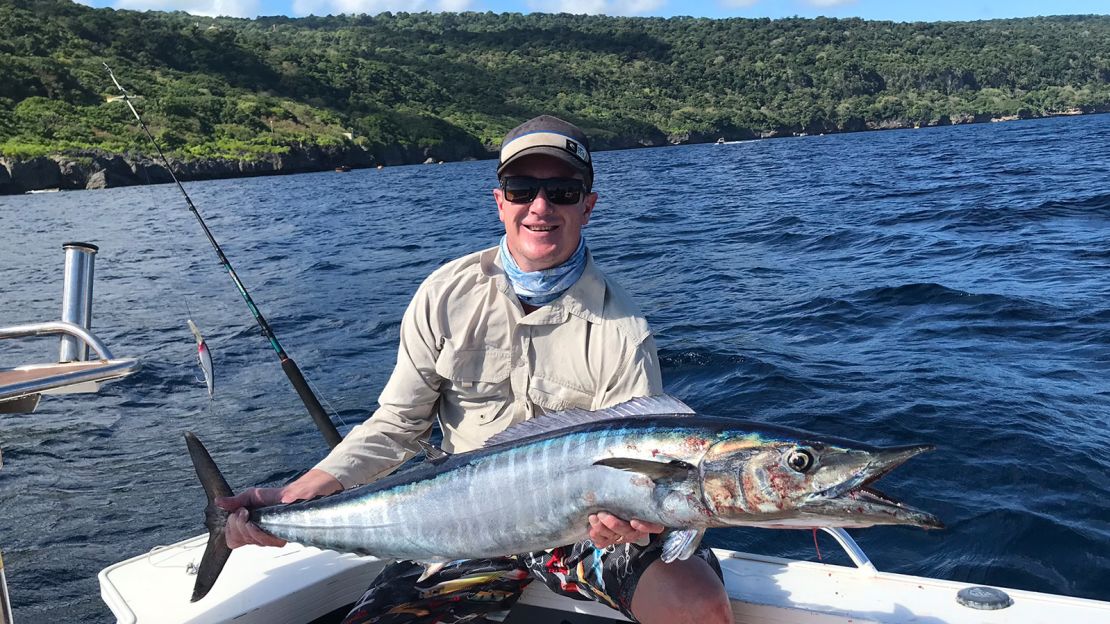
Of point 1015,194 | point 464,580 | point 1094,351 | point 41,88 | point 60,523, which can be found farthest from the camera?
point 41,88

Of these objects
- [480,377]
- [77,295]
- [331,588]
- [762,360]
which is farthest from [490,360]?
[762,360]

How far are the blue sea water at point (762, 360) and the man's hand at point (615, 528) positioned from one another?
2.86 metres

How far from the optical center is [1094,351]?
7.32 metres

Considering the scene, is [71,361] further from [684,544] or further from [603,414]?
[684,544]

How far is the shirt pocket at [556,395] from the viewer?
10.3 ft

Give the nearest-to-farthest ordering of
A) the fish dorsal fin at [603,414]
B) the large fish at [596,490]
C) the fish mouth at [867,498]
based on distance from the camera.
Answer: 1. the fish mouth at [867,498]
2. the large fish at [596,490]
3. the fish dorsal fin at [603,414]

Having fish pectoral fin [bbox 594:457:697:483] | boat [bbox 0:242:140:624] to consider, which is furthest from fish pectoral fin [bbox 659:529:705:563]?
boat [bbox 0:242:140:624]

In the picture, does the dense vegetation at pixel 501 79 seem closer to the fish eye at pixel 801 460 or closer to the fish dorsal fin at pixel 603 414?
the fish dorsal fin at pixel 603 414

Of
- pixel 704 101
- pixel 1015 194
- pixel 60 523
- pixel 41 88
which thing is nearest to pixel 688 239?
pixel 1015 194

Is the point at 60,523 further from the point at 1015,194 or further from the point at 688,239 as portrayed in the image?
the point at 1015,194

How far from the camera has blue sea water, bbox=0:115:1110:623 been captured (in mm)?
5094

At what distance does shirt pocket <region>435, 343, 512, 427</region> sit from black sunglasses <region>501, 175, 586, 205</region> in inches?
24.3

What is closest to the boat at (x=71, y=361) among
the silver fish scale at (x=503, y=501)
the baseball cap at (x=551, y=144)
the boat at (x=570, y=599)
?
the silver fish scale at (x=503, y=501)

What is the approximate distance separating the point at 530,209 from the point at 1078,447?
4.50m
